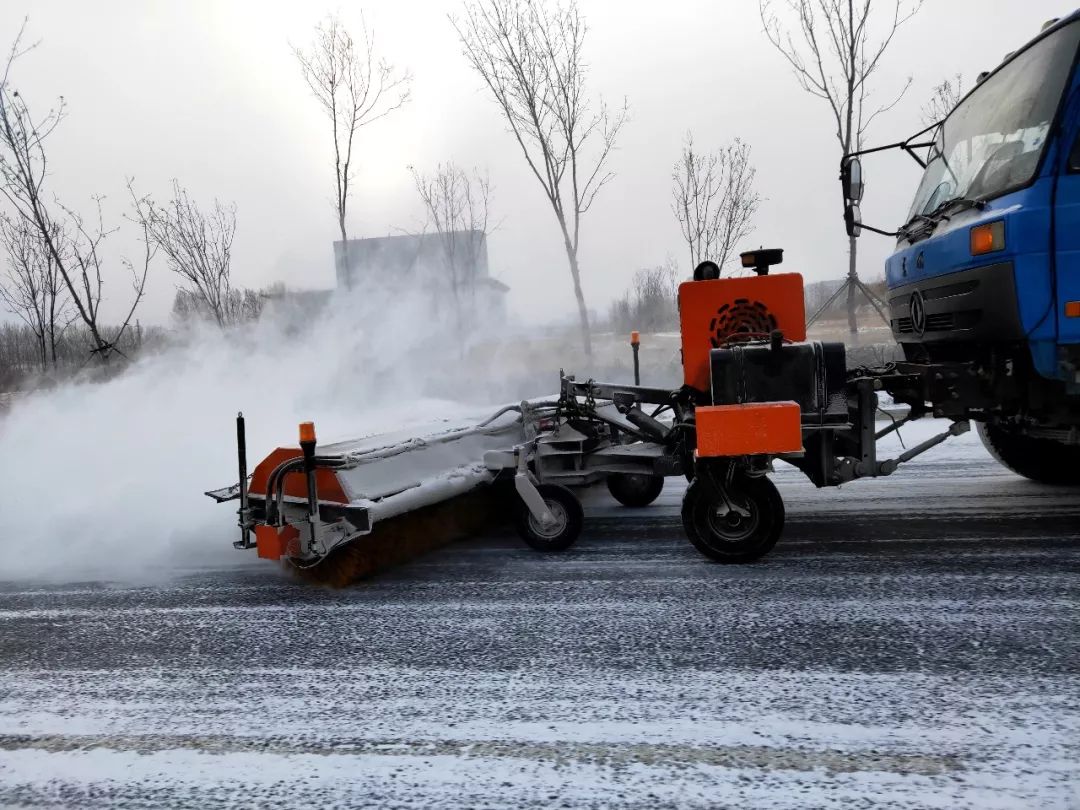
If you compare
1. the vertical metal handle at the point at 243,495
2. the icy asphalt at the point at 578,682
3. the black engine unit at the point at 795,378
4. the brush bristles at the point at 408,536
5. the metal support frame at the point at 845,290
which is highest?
the metal support frame at the point at 845,290

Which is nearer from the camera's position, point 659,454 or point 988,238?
point 988,238

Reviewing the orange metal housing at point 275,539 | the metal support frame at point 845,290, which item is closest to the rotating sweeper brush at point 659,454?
the orange metal housing at point 275,539

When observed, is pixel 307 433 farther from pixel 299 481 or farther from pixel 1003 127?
pixel 1003 127

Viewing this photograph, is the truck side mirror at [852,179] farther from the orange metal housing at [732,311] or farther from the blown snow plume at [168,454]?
the blown snow plume at [168,454]

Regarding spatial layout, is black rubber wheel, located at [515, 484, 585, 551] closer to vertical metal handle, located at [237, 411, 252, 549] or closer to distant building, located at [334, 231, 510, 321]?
vertical metal handle, located at [237, 411, 252, 549]

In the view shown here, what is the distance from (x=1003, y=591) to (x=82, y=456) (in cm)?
689

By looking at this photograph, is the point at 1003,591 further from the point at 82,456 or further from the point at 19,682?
the point at 82,456

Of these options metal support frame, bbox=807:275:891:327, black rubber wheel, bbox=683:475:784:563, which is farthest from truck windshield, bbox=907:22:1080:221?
metal support frame, bbox=807:275:891:327

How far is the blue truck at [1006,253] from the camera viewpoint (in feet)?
12.4

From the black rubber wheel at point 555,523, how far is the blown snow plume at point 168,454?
69cm

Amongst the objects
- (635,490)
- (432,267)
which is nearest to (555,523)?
(635,490)

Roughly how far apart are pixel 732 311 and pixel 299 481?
9.60 ft

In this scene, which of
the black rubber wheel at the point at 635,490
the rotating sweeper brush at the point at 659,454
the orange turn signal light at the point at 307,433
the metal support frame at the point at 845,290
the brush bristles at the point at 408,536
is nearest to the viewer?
the orange turn signal light at the point at 307,433

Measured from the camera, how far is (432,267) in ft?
65.8
